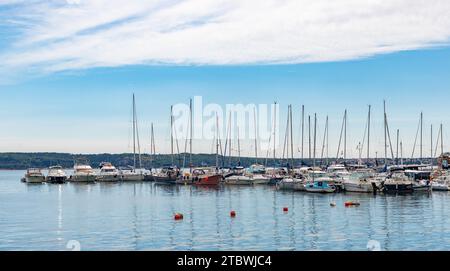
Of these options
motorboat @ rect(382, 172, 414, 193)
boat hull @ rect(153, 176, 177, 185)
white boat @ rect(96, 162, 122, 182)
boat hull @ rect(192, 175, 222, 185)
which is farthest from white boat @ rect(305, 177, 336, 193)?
white boat @ rect(96, 162, 122, 182)

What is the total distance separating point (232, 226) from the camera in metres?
41.5

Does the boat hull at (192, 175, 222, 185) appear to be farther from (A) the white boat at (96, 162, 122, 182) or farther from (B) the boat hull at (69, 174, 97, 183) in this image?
(B) the boat hull at (69, 174, 97, 183)

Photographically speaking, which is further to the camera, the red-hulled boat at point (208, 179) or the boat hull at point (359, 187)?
the red-hulled boat at point (208, 179)

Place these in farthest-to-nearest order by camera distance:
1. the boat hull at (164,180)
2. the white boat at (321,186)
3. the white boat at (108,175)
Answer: the white boat at (108,175) → the boat hull at (164,180) → the white boat at (321,186)

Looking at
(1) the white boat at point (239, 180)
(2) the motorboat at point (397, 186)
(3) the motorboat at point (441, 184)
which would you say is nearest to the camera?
(2) the motorboat at point (397, 186)

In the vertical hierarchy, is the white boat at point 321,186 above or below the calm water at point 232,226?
above

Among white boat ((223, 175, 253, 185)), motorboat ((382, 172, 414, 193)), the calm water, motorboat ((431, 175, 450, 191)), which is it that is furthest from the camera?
white boat ((223, 175, 253, 185))

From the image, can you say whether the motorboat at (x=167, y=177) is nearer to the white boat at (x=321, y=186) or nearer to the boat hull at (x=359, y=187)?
the white boat at (x=321, y=186)

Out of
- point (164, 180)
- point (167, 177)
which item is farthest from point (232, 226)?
point (164, 180)

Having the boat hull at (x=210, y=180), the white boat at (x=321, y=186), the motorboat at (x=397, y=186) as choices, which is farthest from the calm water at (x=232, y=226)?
the boat hull at (x=210, y=180)

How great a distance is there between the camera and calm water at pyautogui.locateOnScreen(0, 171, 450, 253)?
3266cm

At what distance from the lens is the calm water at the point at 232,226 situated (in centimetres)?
3266
